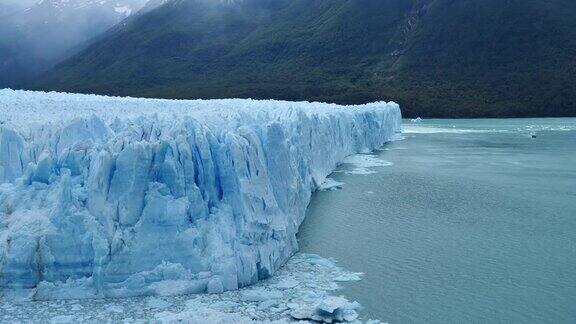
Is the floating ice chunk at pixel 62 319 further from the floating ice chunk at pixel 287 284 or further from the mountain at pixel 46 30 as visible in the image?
the mountain at pixel 46 30

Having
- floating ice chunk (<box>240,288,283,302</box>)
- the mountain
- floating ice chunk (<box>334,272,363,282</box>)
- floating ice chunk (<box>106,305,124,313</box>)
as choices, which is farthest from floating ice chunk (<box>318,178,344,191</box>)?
the mountain

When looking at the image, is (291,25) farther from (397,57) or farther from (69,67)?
(69,67)

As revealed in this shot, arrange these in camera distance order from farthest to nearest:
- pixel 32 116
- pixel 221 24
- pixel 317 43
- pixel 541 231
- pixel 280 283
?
pixel 221 24, pixel 317 43, pixel 541 231, pixel 32 116, pixel 280 283

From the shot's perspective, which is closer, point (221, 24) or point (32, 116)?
point (32, 116)

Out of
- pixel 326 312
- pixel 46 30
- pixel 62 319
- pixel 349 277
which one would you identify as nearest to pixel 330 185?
pixel 349 277

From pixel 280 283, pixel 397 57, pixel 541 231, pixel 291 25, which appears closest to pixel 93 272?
pixel 280 283

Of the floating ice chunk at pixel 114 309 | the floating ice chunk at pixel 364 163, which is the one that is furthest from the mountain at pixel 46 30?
the floating ice chunk at pixel 114 309

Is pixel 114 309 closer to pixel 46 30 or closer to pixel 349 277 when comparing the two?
pixel 349 277
